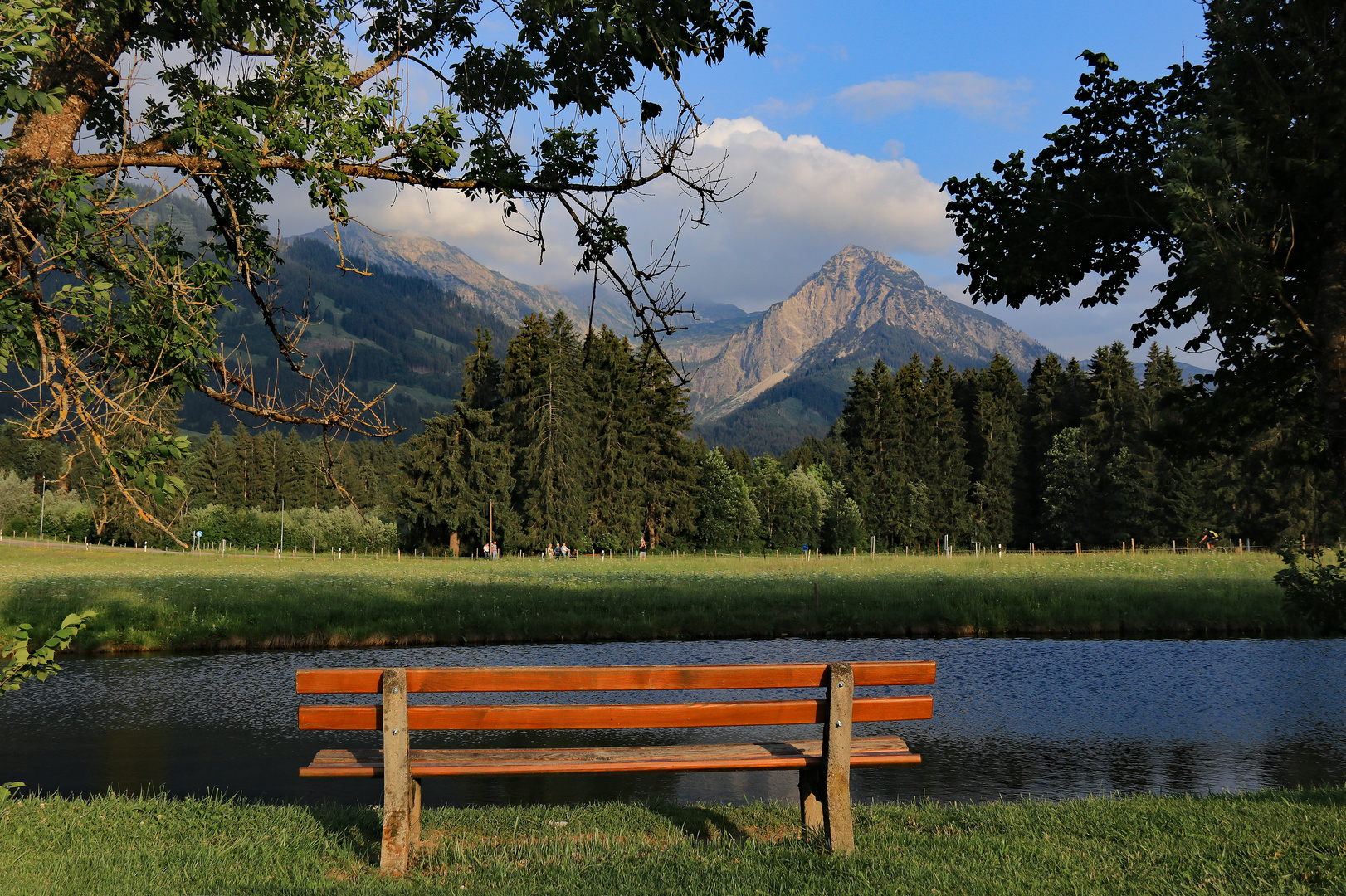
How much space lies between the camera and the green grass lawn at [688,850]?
4.79 metres

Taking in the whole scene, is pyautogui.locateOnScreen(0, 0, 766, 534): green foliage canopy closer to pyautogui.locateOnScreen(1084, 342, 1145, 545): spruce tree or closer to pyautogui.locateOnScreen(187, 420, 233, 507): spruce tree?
pyautogui.locateOnScreen(1084, 342, 1145, 545): spruce tree

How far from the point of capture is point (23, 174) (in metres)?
5.51

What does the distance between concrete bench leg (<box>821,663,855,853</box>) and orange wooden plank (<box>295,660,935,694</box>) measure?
0.37 ft

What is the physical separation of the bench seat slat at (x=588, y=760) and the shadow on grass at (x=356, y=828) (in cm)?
56

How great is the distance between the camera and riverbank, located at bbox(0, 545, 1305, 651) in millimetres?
21734

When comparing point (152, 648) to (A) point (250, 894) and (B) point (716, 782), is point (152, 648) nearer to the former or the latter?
(B) point (716, 782)

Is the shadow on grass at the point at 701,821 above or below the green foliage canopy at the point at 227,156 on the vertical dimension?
below

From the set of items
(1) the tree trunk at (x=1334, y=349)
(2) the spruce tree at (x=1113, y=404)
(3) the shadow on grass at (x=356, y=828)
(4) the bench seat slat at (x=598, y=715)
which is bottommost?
(3) the shadow on grass at (x=356, y=828)

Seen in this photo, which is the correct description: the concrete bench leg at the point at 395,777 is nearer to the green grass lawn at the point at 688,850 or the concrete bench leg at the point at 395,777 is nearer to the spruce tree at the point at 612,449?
the green grass lawn at the point at 688,850

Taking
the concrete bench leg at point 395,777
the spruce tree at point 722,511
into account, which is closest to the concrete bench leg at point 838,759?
the concrete bench leg at point 395,777

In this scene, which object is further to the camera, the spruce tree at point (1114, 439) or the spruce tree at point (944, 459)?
→ the spruce tree at point (944, 459)

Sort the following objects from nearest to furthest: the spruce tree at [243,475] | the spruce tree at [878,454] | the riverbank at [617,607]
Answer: the riverbank at [617,607] → the spruce tree at [878,454] → the spruce tree at [243,475]

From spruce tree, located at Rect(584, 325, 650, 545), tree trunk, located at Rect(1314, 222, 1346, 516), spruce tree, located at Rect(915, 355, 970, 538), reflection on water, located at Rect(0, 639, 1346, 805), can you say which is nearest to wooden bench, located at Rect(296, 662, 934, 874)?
reflection on water, located at Rect(0, 639, 1346, 805)

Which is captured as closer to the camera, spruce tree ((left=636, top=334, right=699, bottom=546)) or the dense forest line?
the dense forest line
